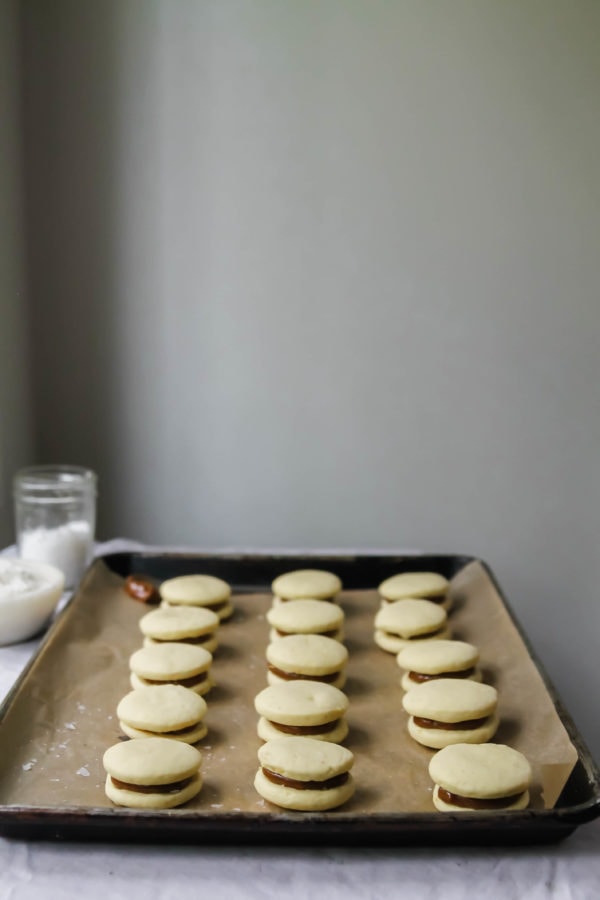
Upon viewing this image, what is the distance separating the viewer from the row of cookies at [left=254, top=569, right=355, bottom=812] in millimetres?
907

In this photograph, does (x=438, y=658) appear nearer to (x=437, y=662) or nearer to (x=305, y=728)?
(x=437, y=662)

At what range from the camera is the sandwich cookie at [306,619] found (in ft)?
4.39

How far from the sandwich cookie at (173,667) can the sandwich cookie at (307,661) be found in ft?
0.30

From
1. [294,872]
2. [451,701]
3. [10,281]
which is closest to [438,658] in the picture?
[451,701]

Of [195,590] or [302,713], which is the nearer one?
[302,713]

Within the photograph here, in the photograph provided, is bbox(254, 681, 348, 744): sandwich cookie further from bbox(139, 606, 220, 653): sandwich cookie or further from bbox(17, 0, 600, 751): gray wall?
bbox(17, 0, 600, 751): gray wall

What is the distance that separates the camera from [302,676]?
1.21 metres

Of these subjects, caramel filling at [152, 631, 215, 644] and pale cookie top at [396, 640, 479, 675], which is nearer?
pale cookie top at [396, 640, 479, 675]

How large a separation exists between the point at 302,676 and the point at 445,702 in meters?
0.22

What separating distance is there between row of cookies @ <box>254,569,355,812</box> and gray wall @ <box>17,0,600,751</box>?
0.73 m

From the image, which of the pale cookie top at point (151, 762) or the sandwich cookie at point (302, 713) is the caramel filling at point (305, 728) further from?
the pale cookie top at point (151, 762)

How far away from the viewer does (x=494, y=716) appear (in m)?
1.10

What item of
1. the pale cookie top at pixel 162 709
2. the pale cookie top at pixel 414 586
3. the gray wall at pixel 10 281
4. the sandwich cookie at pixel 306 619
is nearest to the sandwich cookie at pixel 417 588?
the pale cookie top at pixel 414 586

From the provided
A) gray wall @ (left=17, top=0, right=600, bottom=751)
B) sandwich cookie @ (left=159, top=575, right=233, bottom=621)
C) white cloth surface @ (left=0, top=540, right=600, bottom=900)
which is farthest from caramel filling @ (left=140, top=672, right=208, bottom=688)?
gray wall @ (left=17, top=0, right=600, bottom=751)
